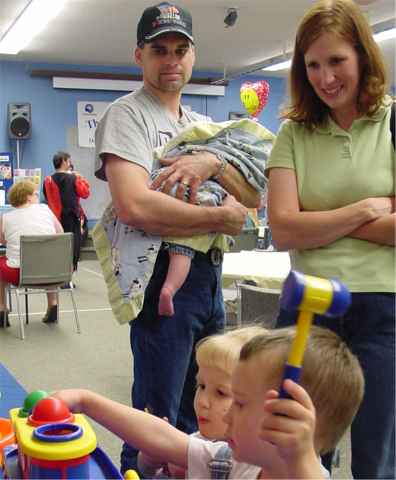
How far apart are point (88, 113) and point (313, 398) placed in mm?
10451

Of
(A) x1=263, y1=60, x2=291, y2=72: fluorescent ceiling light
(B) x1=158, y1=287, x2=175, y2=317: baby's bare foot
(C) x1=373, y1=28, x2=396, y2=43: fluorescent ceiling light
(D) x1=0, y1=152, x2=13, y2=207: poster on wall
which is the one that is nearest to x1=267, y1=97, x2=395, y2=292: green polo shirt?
(B) x1=158, y1=287, x2=175, y2=317: baby's bare foot

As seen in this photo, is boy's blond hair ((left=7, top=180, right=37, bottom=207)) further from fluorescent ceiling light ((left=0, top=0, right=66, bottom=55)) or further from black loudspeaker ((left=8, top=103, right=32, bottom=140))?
black loudspeaker ((left=8, top=103, right=32, bottom=140))

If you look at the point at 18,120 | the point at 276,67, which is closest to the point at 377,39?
the point at 276,67

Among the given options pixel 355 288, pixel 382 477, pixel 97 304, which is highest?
pixel 355 288

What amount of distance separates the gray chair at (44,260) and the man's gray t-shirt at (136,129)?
3596 millimetres

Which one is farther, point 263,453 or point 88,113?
point 88,113

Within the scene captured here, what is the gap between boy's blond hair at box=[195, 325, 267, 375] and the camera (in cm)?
129

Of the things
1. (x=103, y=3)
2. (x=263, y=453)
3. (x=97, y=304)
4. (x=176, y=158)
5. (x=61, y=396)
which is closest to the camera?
(x=263, y=453)

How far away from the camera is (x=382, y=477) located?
4.85 ft

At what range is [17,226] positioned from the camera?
5445 mm

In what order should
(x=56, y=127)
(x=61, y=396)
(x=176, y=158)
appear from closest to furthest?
(x=61, y=396) → (x=176, y=158) → (x=56, y=127)

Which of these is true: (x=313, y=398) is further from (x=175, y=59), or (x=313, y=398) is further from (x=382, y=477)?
(x=175, y=59)

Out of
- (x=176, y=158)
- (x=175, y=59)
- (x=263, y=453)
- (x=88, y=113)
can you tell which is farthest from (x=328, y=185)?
(x=88, y=113)

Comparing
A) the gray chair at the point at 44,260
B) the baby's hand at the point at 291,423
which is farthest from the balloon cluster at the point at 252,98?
the baby's hand at the point at 291,423
